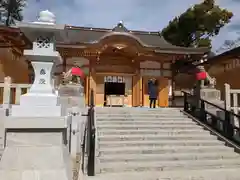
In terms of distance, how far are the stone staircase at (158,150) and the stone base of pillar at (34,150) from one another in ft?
9.69

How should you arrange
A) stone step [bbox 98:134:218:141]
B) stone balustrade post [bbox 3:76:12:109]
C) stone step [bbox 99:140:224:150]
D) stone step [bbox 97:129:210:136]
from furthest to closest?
stone step [bbox 97:129:210:136] → stone step [bbox 98:134:218:141] → stone balustrade post [bbox 3:76:12:109] → stone step [bbox 99:140:224:150]

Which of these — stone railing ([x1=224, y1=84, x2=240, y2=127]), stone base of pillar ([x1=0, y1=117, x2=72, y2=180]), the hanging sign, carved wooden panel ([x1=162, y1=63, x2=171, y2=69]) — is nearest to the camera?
stone base of pillar ([x1=0, y1=117, x2=72, y2=180])

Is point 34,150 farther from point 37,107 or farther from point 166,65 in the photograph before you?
point 166,65

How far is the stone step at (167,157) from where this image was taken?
7004 mm

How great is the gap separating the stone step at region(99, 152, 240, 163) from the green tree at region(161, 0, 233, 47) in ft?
59.1

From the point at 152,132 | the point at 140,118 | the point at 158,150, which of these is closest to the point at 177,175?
the point at 158,150

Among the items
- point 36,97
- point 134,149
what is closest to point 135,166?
point 134,149

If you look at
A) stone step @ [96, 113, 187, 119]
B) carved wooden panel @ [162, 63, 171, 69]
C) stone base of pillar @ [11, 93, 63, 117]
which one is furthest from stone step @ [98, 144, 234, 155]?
carved wooden panel @ [162, 63, 171, 69]

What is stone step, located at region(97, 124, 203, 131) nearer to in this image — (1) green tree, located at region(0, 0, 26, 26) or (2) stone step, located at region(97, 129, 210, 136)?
(2) stone step, located at region(97, 129, 210, 136)

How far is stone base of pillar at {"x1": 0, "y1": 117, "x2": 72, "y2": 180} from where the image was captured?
3.18 metres

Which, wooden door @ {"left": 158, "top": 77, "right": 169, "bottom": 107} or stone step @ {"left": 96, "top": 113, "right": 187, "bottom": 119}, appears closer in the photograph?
stone step @ {"left": 96, "top": 113, "right": 187, "bottom": 119}

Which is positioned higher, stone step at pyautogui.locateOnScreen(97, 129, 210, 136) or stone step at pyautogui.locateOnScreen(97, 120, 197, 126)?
stone step at pyautogui.locateOnScreen(97, 120, 197, 126)

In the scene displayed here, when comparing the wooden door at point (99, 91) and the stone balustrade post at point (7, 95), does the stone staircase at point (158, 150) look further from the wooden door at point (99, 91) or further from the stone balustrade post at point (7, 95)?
the wooden door at point (99, 91)

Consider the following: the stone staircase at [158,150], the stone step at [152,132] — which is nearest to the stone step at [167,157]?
the stone staircase at [158,150]
